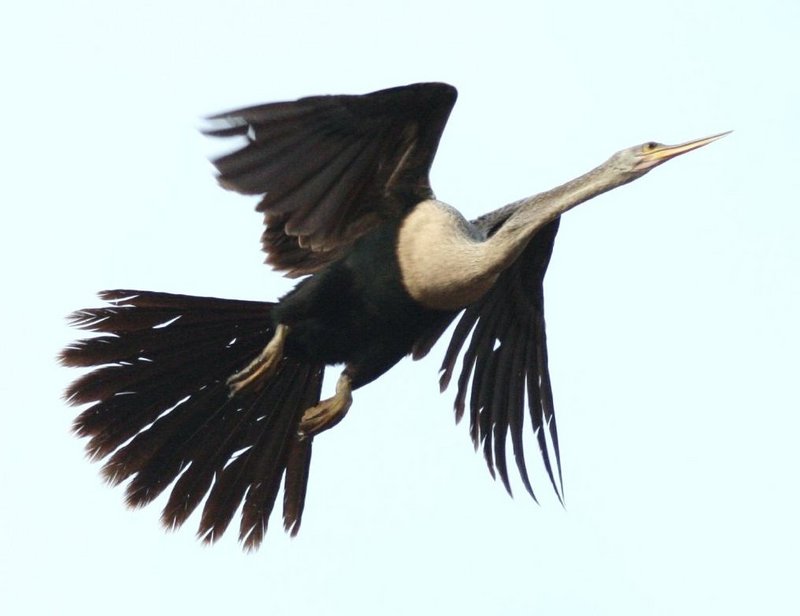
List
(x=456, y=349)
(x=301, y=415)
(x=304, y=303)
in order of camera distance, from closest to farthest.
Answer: (x=304, y=303)
(x=301, y=415)
(x=456, y=349)

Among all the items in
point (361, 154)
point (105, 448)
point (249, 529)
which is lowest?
point (249, 529)

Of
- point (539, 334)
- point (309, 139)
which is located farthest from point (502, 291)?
point (309, 139)

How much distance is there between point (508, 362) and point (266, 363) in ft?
4.99

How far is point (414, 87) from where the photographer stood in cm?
620

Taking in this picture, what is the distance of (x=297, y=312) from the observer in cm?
653

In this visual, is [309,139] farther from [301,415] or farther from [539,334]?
[539,334]

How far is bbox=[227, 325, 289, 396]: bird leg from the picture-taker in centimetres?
649

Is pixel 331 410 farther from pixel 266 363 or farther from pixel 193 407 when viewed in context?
pixel 193 407

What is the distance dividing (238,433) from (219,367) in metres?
0.32

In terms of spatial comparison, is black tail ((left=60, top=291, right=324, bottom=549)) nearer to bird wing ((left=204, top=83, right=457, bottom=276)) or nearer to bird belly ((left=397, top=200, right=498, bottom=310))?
bird wing ((left=204, top=83, right=457, bottom=276))

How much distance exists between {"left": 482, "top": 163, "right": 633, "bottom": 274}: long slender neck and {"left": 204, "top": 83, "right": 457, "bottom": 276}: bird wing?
1.49 ft

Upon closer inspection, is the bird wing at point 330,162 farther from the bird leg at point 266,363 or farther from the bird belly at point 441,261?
the bird leg at point 266,363

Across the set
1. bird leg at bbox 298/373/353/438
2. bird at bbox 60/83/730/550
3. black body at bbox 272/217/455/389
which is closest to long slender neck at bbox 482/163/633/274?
bird at bbox 60/83/730/550

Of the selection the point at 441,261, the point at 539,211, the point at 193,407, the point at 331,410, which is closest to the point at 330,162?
the point at 441,261
